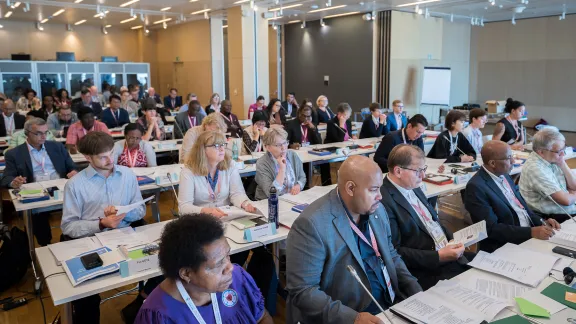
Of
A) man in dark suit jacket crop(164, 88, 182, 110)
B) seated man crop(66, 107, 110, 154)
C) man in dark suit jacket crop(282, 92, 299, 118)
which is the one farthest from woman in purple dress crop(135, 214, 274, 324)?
man in dark suit jacket crop(164, 88, 182, 110)

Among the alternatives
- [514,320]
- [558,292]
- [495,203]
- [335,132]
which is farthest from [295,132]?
[514,320]

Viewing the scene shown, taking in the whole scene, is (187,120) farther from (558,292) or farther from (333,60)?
(333,60)

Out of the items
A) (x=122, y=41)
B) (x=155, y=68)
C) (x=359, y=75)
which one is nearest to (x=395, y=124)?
(x=359, y=75)

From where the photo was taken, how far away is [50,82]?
13.8 metres

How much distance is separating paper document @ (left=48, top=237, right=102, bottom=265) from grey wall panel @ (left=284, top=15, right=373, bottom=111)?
1011 cm

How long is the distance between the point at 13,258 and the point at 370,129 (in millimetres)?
5195

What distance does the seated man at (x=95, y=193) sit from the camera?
279 cm

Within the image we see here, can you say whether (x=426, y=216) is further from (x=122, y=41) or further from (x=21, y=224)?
(x=122, y=41)

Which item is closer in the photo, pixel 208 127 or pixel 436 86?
pixel 208 127

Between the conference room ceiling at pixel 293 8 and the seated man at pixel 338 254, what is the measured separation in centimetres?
848

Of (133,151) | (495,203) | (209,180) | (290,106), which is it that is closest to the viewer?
(495,203)

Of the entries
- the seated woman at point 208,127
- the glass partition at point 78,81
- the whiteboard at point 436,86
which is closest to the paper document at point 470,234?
the seated woman at point 208,127

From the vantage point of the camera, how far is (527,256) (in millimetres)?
2434

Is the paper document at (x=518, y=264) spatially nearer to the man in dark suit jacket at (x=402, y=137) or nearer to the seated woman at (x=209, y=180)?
the seated woman at (x=209, y=180)
